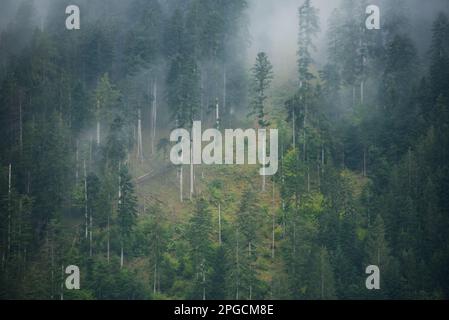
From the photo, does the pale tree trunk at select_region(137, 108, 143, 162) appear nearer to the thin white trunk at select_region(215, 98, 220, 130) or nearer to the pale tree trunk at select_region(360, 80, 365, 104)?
the thin white trunk at select_region(215, 98, 220, 130)

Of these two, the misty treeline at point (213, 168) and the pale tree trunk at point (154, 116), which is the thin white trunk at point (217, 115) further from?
the pale tree trunk at point (154, 116)

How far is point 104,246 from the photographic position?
73.6 metres

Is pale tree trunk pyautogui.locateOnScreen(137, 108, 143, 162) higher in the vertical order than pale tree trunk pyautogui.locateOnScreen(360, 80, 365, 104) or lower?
lower

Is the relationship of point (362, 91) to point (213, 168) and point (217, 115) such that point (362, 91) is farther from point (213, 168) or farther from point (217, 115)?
point (213, 168)

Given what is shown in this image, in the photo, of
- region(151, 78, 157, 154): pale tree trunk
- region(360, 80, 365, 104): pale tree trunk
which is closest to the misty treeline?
region(360, 80, 365, 104): pale tree trunk

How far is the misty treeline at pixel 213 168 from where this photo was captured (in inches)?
2771

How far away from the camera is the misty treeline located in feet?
231

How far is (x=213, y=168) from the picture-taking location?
83625mm

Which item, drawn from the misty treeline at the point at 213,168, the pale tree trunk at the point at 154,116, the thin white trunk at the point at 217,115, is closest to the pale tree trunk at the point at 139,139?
the misty treeline at the point at 213,168

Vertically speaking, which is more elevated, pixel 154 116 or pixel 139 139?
pixel 154 116

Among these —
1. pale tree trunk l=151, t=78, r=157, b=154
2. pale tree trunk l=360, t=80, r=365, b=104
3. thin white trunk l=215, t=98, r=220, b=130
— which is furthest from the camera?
pale tree trunk l=360, t=80, r=365, b=104

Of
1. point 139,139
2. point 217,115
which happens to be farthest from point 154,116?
point 217,115

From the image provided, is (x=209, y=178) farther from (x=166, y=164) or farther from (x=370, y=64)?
(x=370, y=64)
